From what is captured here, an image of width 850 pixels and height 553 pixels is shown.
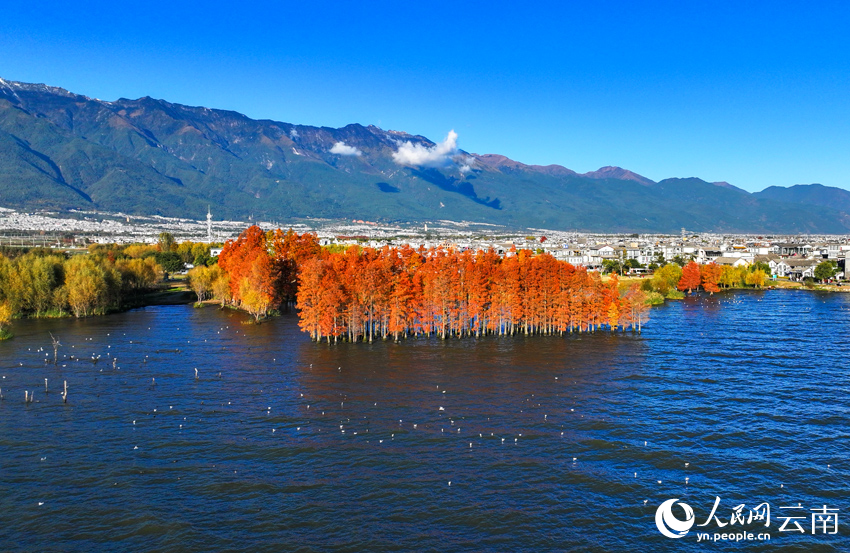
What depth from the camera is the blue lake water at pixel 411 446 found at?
25.6 metres

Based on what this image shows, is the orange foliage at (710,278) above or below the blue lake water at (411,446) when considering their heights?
above

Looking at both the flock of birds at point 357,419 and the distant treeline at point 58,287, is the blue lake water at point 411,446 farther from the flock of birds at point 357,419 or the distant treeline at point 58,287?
the distant treeline at point 58,287

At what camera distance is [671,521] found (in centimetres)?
2631

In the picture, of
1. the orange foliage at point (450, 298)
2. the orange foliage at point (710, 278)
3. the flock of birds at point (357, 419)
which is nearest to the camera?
the flock of birds at point (357, 419)

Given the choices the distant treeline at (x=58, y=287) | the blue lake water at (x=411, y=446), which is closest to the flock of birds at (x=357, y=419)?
the blue lake water at (x=411, y=446)

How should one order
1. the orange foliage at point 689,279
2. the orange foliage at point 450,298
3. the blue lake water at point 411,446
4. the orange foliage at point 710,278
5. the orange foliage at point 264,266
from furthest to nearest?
the orange foliage at point 710,278 < the orange foliage at point 689,279 < the orange foliage at point 264,266 < the orange foliage at point 450,298 < the blue lake water at point 411,446

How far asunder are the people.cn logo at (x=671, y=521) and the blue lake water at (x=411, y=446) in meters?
0.31

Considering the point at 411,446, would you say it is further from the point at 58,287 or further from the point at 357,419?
the point at 58,287

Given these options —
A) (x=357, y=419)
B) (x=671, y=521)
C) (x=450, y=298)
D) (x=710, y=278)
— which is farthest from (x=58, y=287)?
(x=710, y=278)

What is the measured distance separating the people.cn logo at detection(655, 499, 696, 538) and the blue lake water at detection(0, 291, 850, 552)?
0.31m

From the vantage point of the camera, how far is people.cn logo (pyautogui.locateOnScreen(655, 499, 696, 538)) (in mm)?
25594

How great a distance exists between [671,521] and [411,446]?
13.8 m

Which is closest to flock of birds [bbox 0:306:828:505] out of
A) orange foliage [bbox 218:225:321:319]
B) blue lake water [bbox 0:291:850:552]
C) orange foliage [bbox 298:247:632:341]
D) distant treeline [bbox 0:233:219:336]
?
blue lake water [bbox 0:291:850:552]

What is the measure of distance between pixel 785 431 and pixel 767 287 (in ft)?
350
